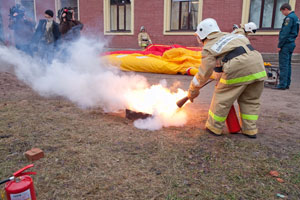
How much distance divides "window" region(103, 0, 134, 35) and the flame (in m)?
12.4

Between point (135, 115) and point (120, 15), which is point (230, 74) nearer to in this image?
point (135, 115)

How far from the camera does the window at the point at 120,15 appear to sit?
16.5 meters

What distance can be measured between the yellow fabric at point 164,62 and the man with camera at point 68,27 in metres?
1.95

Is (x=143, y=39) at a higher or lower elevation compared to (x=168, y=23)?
lower

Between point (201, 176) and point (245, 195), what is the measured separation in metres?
0.45

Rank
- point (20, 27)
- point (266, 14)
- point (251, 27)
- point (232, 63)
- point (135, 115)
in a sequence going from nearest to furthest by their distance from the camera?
point (232, 63), point (135, 115), point (251, 27), point (20, 27), point (266, 14)

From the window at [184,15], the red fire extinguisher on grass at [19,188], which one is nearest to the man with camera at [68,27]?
the red fire extinguisher on grass at [19,188]

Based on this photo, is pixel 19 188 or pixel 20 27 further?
pixel 20 27

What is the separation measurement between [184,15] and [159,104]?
472 inches

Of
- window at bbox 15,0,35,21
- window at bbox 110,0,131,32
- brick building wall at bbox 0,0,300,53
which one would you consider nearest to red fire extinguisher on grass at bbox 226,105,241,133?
window at bbox 15,0,35,21

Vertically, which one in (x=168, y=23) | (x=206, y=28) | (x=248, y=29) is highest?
(x=168, y=23)

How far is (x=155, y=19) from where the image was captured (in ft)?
49.4

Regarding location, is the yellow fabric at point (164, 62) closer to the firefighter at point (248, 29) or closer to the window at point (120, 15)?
the firefighter at point (248, 29)

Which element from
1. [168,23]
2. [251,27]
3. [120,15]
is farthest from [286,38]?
[120,15]
